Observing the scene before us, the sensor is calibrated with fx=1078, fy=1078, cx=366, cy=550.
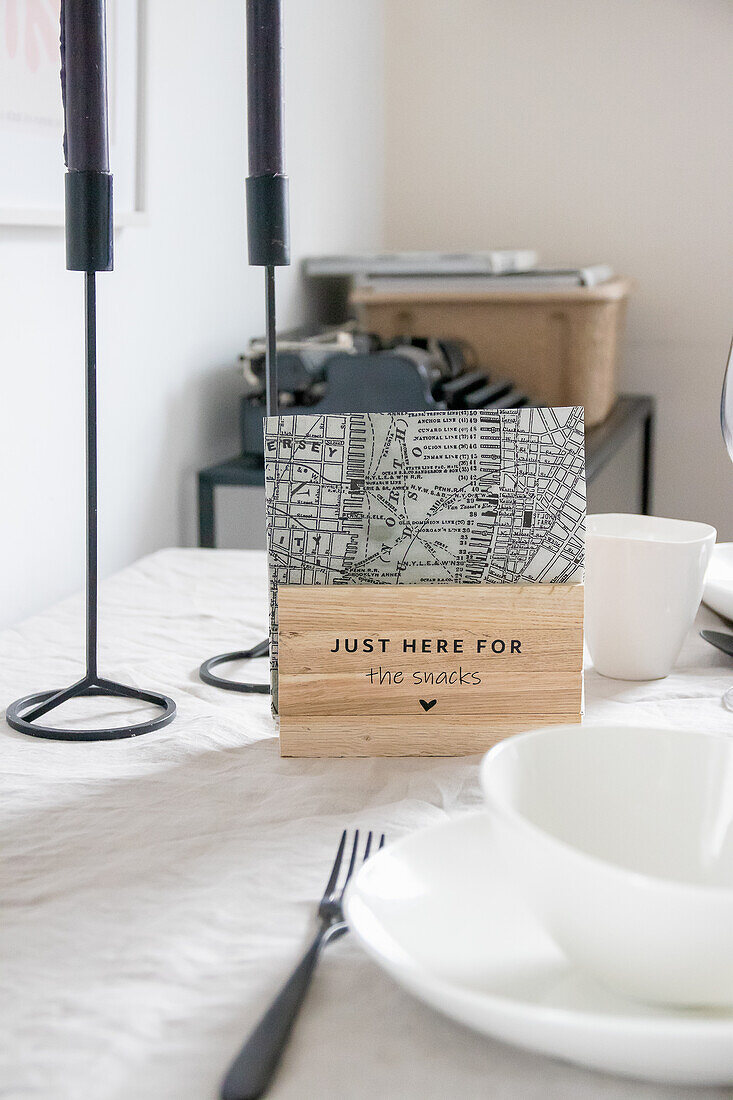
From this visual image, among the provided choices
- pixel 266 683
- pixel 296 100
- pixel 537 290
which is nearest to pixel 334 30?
pixel 296 100

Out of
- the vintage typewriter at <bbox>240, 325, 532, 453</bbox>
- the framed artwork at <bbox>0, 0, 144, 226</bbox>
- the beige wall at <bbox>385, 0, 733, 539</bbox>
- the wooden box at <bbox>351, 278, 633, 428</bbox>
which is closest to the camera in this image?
the framed artwork at <bbox>0, 0, 144, 226</bbox>

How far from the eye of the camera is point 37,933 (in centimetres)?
41

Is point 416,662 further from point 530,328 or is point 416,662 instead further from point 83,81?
point 530,328

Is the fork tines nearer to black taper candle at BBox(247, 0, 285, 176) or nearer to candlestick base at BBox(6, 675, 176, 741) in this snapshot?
candlestick base at BBox(6, 675, 176, 741)

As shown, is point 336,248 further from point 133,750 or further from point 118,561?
point 133,750

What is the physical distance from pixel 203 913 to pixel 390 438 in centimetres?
28

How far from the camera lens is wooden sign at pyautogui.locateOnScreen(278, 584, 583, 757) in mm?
582

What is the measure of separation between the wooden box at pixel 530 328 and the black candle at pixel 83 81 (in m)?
1.34

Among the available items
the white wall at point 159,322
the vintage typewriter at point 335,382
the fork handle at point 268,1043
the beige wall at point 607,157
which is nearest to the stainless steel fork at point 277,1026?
the fork handle at point 268,1043

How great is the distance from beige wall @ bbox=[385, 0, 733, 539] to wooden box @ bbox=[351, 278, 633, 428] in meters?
0.35

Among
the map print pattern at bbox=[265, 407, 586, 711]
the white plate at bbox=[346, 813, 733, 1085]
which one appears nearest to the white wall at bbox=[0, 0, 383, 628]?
the map print pattern at bbox=[265, 407, 586, 711]

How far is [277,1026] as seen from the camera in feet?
1.11

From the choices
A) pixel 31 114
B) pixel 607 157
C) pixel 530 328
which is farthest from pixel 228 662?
pixel 607 157

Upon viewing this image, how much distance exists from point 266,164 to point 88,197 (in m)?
0.13
